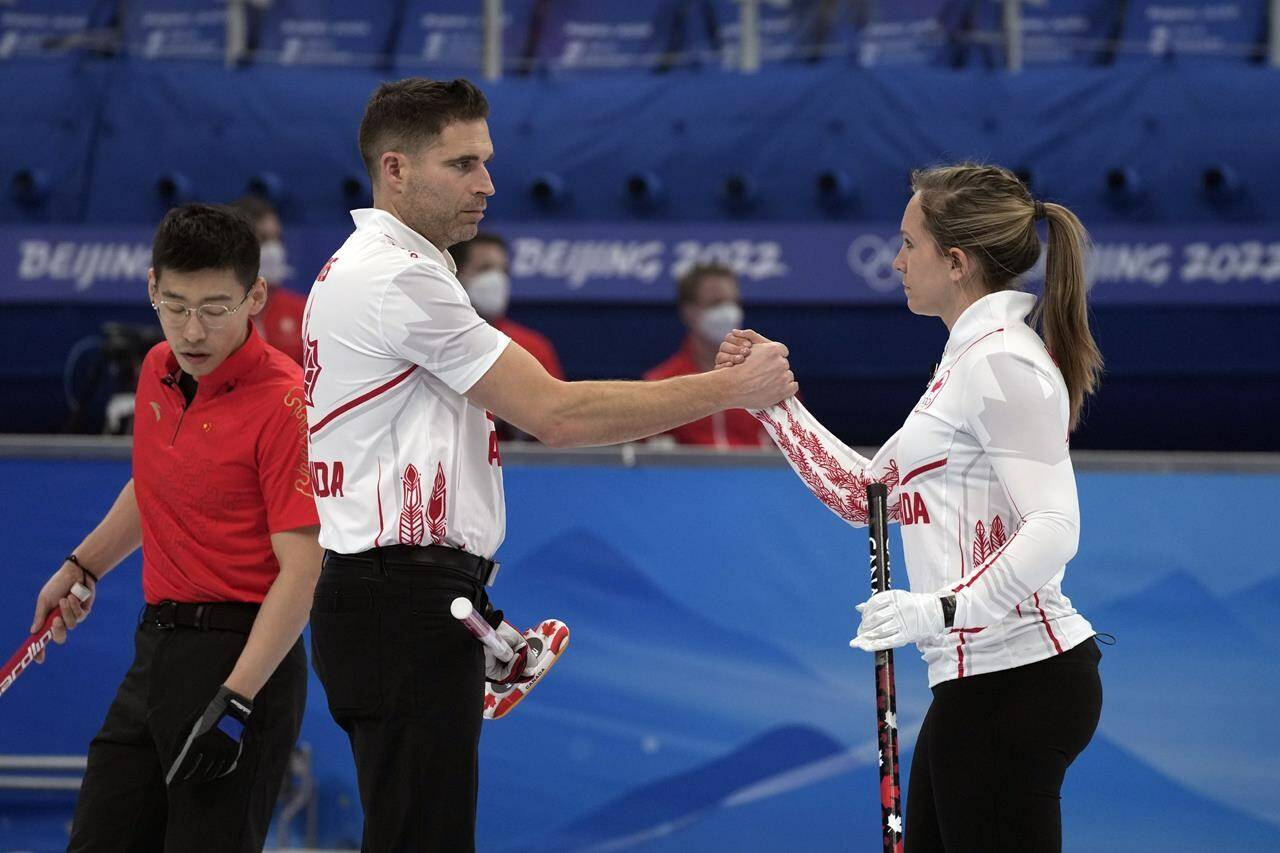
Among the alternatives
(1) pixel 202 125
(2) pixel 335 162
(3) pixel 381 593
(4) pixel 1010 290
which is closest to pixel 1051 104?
(2) pixel 335 162

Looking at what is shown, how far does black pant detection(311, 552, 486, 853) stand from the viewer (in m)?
2.84

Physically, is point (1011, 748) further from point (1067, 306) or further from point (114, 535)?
point (114, 535)

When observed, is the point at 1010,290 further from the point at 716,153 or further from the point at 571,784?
the point at 716,153

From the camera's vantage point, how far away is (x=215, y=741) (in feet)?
9.81

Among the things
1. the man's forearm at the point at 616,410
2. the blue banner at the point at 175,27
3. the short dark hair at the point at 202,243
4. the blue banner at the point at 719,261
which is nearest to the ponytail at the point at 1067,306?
the man's forearm at the point at 616,410

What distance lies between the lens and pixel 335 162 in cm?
931

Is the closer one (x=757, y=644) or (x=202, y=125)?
(x=757, y=644)

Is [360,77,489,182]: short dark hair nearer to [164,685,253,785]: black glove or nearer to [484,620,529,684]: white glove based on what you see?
[484,620,529,684]: white glove

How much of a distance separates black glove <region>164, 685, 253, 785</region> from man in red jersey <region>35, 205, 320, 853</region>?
11 millimetres

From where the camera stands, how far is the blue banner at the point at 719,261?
28.1ft

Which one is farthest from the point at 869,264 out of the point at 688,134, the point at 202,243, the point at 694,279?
the point at 202,243

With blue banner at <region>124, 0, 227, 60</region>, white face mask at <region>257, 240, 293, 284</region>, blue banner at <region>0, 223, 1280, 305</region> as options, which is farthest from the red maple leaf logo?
blue banner at <region>124, 0, 227, 60</region>

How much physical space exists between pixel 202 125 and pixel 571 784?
5936 millimetres

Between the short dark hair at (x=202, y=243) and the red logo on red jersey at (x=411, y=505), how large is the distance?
2.37ft
